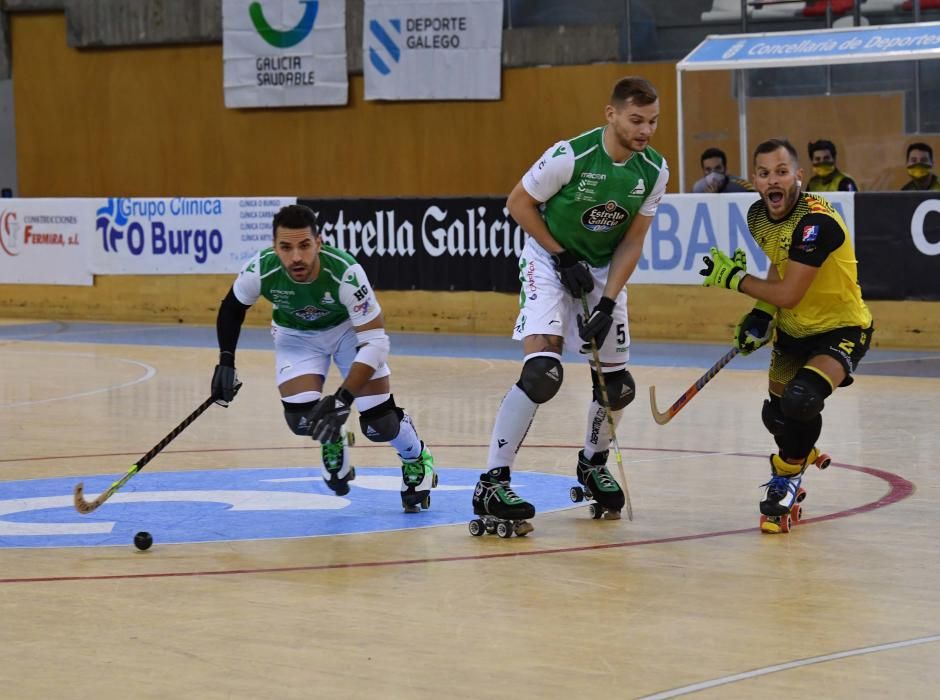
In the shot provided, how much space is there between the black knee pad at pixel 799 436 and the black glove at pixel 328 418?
2.09 metres

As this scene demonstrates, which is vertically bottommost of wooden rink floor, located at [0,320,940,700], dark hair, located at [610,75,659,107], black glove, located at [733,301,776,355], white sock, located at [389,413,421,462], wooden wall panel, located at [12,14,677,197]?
wooden rink floor, located at [0,320,940,700]

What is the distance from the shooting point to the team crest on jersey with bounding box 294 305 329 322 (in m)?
8.91

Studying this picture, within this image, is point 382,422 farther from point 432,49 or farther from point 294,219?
point 432,49

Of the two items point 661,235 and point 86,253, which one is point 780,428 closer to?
point 661,235

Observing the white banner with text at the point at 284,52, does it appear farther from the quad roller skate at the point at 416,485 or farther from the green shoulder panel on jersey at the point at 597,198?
the green shoulder panel on jersey at the point at 597,198

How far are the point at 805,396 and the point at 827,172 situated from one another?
9409 mm

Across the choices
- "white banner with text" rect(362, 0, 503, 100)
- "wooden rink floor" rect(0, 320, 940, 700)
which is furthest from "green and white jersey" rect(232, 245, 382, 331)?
"white banner with text" rect(362, 0, 503, 100)

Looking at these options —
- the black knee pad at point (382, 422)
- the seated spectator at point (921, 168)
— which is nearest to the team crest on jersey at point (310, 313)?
the black knee pad at point (382, 422)

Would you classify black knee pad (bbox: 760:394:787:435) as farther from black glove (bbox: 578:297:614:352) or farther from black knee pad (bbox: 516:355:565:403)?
black knee pad (bbox: 516:355:565:403)

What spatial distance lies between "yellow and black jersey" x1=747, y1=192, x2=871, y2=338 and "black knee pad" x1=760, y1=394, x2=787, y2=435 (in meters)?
0.35

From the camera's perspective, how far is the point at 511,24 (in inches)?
971

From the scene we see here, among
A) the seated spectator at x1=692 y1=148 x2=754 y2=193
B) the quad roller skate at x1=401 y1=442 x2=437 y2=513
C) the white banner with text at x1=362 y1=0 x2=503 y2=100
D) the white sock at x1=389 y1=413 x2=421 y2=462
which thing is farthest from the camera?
the white banner with text at x1=362 y1=0 x2=503 y2=100

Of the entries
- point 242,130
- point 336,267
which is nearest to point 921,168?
point 336,267

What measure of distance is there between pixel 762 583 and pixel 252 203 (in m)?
13.7
